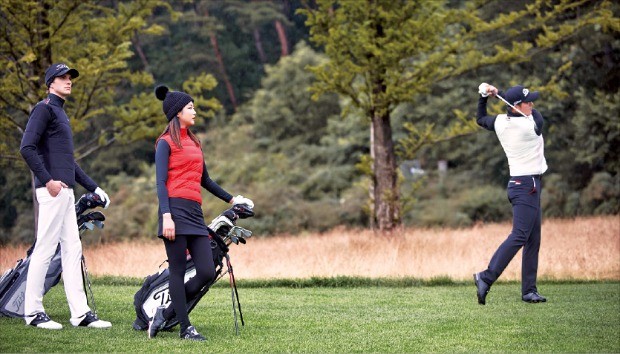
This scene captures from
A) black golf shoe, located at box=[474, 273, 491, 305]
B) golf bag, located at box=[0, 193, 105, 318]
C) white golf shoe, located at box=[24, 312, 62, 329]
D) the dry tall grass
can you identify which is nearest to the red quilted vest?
golf bag, located at box=[0, 193, 105, 318]

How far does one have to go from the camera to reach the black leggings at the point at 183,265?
21.3 feet

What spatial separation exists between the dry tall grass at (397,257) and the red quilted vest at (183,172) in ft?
15.7

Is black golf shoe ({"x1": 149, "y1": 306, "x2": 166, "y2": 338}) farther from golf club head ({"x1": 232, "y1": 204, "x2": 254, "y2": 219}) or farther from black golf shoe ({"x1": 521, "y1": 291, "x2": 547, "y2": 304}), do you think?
black golf shoe ({"x1": 521, "y1": 291, "x2": 547, "y2": 304})

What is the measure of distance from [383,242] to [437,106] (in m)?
16.4

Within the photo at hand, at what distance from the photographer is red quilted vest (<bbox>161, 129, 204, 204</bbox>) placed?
6504mm

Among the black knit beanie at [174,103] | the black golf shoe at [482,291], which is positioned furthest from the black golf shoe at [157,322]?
the black golf shoe at [482,291]

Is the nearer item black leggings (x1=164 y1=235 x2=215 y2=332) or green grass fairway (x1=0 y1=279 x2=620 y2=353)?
green grass fairway (x1=0 y1=279 x2=620 y2=353)

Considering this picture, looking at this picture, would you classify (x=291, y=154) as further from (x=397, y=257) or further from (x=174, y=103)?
(x=174, y=103)

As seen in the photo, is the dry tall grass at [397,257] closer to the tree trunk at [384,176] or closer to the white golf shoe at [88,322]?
the tree trunk at [384,176]

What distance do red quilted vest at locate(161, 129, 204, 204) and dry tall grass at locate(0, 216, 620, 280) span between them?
478cm

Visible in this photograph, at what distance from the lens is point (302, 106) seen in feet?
111

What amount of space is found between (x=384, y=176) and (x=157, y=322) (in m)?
10.2

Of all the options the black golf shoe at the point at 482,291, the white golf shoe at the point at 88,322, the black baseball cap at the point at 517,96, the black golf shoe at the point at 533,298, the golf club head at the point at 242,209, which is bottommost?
the black golf shoe at the point at 533,298

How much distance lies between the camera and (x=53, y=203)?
6.97 metres
